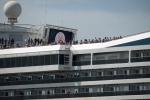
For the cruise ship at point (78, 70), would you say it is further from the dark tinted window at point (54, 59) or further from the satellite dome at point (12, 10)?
the satellite dome at point (12, 10)

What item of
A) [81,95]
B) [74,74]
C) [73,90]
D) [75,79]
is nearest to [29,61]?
[74,74]

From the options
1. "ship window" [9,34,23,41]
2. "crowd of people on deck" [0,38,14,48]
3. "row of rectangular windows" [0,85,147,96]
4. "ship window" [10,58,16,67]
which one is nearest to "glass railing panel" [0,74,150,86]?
"row of rectangular windows" [0,85,147,96]

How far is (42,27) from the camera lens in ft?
393

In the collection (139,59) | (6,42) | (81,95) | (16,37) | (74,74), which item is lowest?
(81,95)

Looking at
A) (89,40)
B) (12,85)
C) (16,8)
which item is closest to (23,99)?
(12,85)

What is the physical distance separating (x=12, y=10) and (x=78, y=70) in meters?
22.6

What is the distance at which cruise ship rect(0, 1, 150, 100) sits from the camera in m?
99.6

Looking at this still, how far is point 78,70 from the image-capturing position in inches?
4099

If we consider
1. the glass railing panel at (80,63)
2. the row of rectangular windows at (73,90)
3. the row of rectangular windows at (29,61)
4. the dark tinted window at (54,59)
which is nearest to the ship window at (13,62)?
the row of rectangular windows at (29,61)

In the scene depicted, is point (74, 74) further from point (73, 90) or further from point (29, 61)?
point (29, 61)

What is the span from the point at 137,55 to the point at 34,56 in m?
13.2

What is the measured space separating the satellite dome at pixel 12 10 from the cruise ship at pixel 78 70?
1083 centimetres

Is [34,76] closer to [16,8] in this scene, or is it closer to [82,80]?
[82,80]

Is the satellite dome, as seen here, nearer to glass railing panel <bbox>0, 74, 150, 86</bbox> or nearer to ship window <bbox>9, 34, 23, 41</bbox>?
ship window <bbox>9, 34, 23, 41</bbox>
